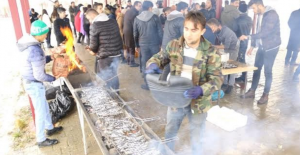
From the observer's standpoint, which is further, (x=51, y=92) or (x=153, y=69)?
(x=51, y=92)

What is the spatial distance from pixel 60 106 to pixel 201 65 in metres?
3.57

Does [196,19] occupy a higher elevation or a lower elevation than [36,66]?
higher

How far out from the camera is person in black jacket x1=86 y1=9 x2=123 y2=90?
4906 mm

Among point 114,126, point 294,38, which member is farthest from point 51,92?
point 294,38

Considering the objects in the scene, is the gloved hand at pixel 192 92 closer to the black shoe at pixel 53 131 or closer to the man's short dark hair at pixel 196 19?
the man's short dark hair at pixel 196 19

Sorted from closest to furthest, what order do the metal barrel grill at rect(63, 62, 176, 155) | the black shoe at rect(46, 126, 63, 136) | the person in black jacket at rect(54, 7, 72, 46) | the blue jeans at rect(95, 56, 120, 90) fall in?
the metal barrel grill at rect(63, 62, 176, 155), the black shoe at rect(46, 126, 63, 136), the blue jeans at rect(95, 56, 120, 90), the person in black jacket at rect(54, 7, 72, 46)

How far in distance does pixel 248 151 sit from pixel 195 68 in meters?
2.14

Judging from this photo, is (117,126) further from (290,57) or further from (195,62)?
(290,57)

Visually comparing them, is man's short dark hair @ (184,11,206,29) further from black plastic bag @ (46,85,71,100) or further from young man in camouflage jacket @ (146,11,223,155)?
black plastic bag @ (46,85,71,100)

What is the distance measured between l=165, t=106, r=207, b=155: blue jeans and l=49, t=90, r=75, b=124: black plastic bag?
109 inches

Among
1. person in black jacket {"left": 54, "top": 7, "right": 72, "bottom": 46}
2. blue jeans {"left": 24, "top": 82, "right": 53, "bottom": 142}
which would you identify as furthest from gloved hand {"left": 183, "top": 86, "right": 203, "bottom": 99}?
person in black jacket {"left": 54, "top": 7, "right": 72, "bottom": 46}

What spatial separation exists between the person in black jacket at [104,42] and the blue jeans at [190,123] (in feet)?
7.16

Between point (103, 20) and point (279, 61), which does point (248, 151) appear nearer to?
point (103, 20)

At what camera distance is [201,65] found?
100 inches
